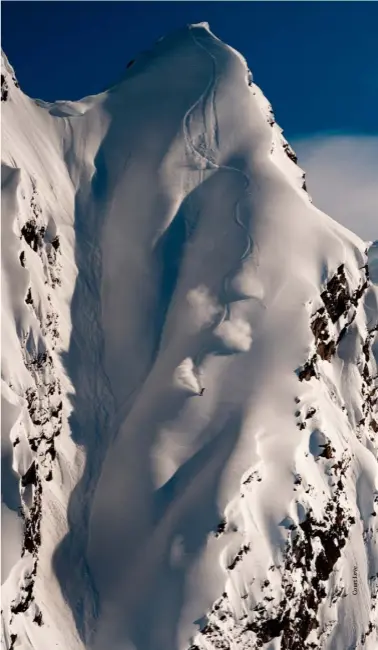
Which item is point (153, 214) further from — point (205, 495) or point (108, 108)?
point (205, 495)

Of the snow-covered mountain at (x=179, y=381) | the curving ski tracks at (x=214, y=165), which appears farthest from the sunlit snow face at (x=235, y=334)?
the curving ski tracks at (x=214, y=165)

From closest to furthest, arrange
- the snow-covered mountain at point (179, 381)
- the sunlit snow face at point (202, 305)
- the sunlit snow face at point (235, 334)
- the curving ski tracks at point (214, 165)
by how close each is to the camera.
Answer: the snow-covered mountain at point (179, 381) < the sunlit snow face at point (235, 334) < the sunlit snow face at point (202, 305) < the curving ski tracks at point (214, 165)

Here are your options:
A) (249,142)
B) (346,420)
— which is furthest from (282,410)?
(249,142)

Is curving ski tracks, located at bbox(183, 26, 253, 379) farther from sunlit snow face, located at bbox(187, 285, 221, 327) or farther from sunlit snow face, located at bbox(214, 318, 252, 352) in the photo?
sunlit snow face, located at bbox(187, 285, 221, 327)

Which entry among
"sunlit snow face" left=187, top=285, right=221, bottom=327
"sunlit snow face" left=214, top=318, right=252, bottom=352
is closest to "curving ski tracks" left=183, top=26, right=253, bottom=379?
"sunlit snow face" left=214, top=318, right=252, bottom=352

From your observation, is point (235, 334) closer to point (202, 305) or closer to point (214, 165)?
point (202, 305)

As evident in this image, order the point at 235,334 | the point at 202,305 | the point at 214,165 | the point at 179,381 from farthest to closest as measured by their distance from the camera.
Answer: the point at 214,165, the point at 202,305, the point at 235,334, the point at 179,381

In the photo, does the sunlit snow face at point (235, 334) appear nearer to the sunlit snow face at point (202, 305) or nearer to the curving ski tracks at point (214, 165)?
the curving ski tracks at point (214, 165)

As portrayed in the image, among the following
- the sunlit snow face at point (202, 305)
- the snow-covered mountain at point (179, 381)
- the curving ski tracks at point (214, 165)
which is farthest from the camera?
the curving ski tracks at point (214, 165)


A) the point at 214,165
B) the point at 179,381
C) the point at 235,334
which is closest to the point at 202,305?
the point at 235,334
